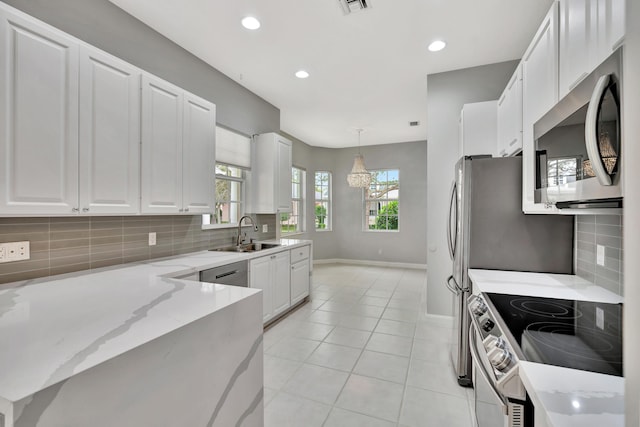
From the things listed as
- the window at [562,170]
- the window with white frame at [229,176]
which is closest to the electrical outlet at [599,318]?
the window at [562,170]

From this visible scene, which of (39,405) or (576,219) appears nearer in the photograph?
(39,405)

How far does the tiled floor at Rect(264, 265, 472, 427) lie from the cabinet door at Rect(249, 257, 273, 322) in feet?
0.86

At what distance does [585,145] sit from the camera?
1040mm

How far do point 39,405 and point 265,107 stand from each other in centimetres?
422

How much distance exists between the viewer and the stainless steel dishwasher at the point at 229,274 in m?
2.38

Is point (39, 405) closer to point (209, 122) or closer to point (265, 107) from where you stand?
point (209, 122)

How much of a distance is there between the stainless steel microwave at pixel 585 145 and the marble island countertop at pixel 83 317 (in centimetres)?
140

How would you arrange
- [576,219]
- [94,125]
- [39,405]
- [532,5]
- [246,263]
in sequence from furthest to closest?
[246,263] → [532,5] → [576,219] → [94,125] → [39,405]

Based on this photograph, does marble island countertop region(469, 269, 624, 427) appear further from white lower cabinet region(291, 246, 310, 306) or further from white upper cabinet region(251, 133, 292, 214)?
white upper cabinet region(251, 133, 292, 214)

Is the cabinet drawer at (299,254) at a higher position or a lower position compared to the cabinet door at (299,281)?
higher

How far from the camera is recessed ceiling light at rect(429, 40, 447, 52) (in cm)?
286

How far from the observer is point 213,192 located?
2945 mm

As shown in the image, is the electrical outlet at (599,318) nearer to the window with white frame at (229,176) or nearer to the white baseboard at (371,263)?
the window with white frame at (229,176)

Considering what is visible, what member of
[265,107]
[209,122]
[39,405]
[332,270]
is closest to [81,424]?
[39,405]
